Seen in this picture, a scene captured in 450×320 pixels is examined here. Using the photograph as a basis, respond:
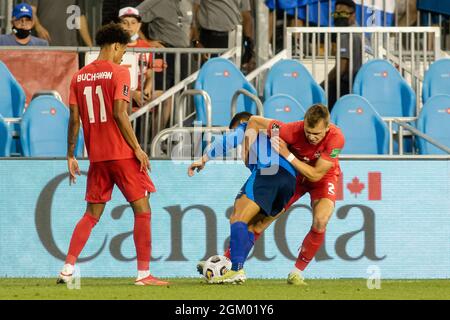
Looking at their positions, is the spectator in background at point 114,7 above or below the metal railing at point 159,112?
above

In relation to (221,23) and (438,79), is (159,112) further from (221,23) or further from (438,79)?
(438,79)

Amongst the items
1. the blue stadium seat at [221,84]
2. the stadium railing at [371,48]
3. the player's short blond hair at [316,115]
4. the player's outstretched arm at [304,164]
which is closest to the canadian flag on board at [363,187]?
the player's outstretched arm at [304,164]

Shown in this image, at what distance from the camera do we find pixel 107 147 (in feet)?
43.2

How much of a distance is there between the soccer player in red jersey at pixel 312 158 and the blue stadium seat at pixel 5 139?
13.3ft

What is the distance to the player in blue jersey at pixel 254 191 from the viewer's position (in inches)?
538

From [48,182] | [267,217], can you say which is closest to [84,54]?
[48,182]

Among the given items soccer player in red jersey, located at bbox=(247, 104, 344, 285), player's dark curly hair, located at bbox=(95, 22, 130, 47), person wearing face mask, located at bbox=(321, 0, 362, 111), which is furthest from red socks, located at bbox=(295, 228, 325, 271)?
person wearing face mask, located at bbox=(321, 0, 362, 111)

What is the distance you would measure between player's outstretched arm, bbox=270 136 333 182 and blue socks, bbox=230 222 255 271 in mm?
733

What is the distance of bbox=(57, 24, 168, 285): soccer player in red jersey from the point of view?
43.0 ft

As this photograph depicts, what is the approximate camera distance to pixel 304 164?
539 inches

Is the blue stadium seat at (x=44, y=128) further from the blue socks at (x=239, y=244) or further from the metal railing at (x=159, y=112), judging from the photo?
the blue socks at (x=239, y=244)

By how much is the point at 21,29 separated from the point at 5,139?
3.05 m

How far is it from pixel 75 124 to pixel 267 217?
2.13 m

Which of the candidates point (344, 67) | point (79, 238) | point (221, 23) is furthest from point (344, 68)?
point (79, 238)
